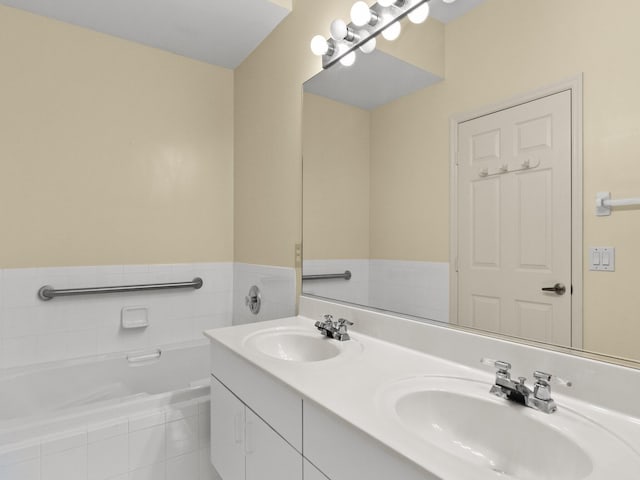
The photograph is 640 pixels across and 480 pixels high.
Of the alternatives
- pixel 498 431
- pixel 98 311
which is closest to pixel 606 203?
pixel 498 431

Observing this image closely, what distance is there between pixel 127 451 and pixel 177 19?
2156 millimetres

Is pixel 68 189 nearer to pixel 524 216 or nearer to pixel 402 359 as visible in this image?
pixel 402 359

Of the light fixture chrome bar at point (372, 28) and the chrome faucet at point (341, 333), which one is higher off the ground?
the light fixture chrome bar at point (372, 28)

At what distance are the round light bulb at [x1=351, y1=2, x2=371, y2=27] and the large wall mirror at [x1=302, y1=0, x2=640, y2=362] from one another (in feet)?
0.42

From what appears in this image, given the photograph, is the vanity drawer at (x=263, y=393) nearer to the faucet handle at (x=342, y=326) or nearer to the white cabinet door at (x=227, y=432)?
the white cabinet door at (x=227, y=432)

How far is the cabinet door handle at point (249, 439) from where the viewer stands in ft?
3.88

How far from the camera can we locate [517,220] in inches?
38.4

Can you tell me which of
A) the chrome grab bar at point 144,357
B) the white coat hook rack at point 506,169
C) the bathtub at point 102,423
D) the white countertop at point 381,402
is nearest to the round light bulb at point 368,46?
the white coat hook rack at point 506,169

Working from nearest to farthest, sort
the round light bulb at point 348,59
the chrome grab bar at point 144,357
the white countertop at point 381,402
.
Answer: the white countertop at point 381,402
the round light bulb at point 348,59
the chrome grab bar at point 144,357

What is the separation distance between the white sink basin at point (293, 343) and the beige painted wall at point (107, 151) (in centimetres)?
118

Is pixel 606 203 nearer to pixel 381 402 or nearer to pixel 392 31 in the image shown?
pixel 381 402

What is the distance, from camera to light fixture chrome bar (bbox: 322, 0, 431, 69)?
134cm

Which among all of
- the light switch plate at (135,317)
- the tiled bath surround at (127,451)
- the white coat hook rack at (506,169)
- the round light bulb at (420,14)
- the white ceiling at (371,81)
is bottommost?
the tiled bath surround at (127,451)

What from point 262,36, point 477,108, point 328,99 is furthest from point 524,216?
point 262,36
